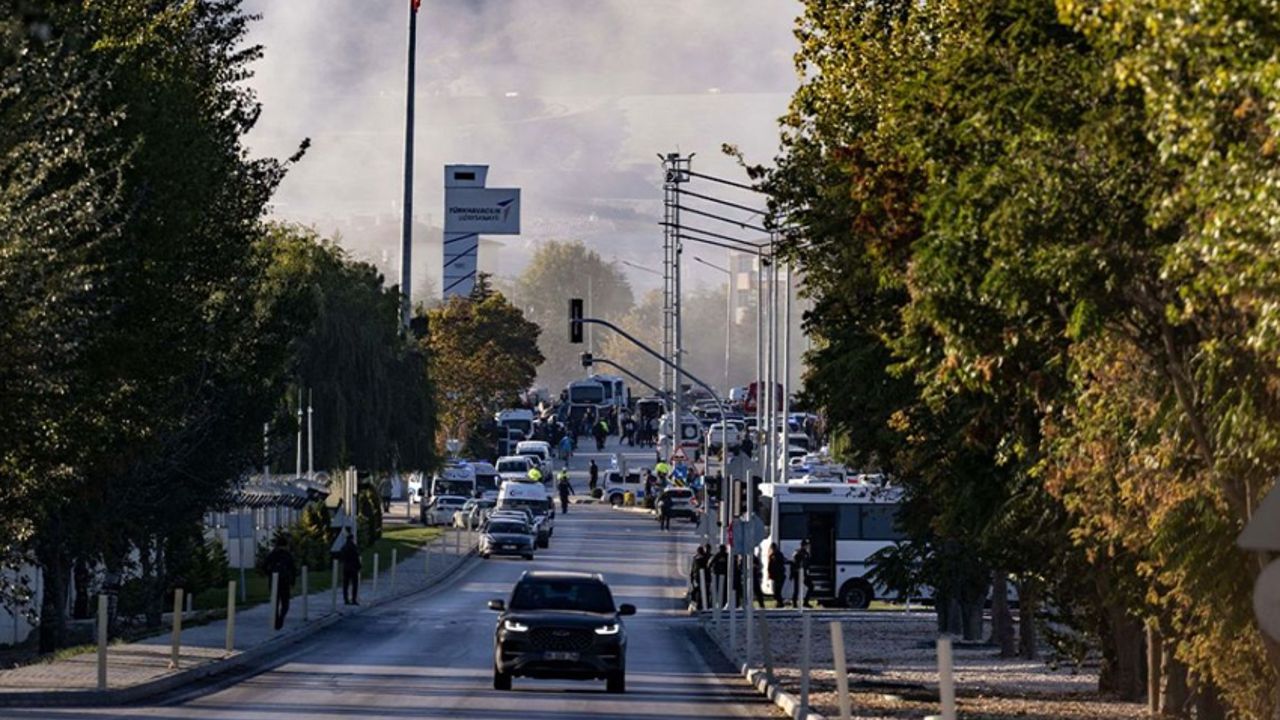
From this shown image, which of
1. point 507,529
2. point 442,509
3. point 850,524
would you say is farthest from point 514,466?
point 850,524

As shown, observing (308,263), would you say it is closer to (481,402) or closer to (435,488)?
(435,488)

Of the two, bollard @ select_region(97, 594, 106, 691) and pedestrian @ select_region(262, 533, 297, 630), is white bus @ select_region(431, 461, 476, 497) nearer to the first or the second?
pedestrian @ select_region(262, 533, 297, 630)

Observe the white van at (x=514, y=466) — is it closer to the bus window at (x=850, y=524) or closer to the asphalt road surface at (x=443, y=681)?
the bus window at (x=850, y=524)

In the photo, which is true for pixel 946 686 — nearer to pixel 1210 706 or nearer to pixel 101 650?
pixel 1210 706

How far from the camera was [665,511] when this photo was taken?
351ft

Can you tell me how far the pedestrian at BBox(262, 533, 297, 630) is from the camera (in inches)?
1789

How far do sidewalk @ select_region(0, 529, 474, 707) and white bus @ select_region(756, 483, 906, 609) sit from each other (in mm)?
11303

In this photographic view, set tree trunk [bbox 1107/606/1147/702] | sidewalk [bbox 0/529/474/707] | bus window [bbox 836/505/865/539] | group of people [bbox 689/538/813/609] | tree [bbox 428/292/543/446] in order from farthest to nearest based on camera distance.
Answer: tree [bbox 428/292/543/446] < bus window [bbox 836/505/865/539] < group of people [bbox 689/538/813/609] < tree trunk [bbox 1107/606/1147/702] < sidewalk [bbox 0/529/474/707]

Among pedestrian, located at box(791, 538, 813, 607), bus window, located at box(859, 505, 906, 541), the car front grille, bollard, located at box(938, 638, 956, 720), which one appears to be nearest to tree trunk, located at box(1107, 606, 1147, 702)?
the car front grille

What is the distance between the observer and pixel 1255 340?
14.2 m

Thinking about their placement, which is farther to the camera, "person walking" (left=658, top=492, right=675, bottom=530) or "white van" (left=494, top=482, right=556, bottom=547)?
"person walking" (left=658, top=492, right=675, bottom=530)

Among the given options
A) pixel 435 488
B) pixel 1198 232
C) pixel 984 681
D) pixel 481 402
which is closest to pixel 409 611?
pixel 984 681

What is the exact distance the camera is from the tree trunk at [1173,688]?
2823 cm

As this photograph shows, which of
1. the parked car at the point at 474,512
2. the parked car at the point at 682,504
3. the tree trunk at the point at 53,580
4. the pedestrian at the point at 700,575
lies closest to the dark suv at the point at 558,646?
the tree trunk at the point at 53,580
